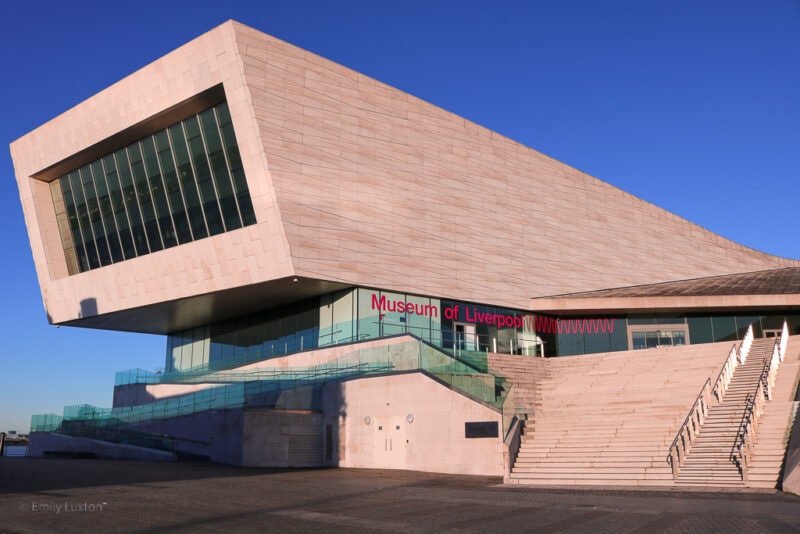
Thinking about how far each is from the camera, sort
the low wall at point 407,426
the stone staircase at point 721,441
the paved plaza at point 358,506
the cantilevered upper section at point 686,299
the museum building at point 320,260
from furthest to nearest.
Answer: the cantilevered upper section at point 686,299, the museum building at point 320,260, the low wall at point 407,426, the stone staircase at point 721,441, the paved plaza at point 358,506

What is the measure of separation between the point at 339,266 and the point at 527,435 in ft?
45.8

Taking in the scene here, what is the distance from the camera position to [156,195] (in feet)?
127

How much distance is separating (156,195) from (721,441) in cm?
2996

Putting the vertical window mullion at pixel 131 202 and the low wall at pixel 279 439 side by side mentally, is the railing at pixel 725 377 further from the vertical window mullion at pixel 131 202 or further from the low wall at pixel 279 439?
the vertical window mullion at pixel 131 202

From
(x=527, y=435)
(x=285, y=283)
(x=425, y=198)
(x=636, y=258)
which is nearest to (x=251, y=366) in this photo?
(x=285, y=283)

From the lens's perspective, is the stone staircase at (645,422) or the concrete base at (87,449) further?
the concrete base at (87,449)

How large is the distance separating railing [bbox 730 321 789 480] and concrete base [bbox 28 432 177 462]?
900 inches

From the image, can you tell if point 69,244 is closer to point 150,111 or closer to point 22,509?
point 150,111

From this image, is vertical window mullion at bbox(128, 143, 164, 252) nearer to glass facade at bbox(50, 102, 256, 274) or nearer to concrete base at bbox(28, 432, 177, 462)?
glass facade at bbox(50, 102, 256, 274)

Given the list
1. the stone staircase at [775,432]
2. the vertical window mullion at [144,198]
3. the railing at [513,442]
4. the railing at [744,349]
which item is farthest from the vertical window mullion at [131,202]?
the stone staircase at [775,432]

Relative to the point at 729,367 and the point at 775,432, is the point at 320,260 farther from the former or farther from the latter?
the point at 775,432

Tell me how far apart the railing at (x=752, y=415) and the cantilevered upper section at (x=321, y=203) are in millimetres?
17343

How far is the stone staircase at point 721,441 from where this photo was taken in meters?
18.0

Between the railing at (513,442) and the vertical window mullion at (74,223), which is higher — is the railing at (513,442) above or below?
below
